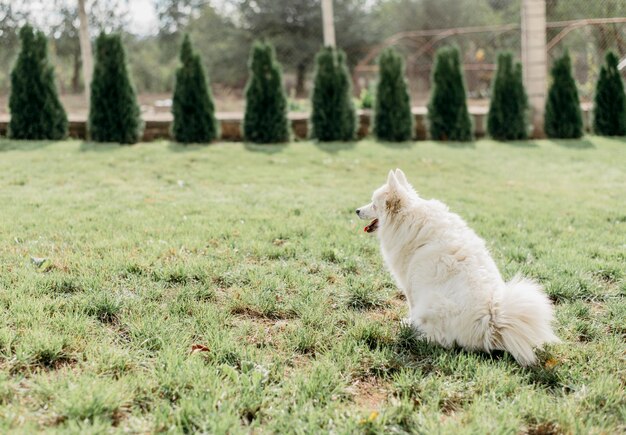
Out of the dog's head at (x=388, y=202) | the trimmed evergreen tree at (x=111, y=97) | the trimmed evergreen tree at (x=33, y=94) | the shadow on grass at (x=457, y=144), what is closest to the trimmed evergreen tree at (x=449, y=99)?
the shadow on grass at (x=457, y=144)

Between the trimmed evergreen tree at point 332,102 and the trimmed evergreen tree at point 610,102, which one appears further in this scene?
the trimmed evergreen tree at point 610,102

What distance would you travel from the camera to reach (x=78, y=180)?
22.9 ft

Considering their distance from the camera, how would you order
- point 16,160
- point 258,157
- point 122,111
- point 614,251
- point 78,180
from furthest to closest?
point 122,111 → point 258,157 → point 16,160 → point 78,180 → point 614,251

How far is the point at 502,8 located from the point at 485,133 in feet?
50.4

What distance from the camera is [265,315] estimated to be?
3299 millimetres

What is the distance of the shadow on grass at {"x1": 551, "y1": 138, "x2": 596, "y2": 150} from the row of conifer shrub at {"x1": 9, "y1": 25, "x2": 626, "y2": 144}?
348 mm

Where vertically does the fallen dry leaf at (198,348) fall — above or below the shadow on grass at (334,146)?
below

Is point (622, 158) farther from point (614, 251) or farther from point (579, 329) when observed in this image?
point (579, 329)

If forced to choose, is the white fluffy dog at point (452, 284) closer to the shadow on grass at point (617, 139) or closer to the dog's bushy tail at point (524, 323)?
Answer: the dog's bushy tail at point (524, 323)

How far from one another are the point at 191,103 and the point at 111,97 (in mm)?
1439

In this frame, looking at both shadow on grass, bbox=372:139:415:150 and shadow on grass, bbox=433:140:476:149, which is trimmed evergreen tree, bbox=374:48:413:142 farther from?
shadow on grass, bbox=433:140:476:149

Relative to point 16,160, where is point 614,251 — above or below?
below

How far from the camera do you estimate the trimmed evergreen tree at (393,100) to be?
10812 millimetres

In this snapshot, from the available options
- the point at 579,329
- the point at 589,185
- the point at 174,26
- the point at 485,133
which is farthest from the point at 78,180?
the point at 174,26
